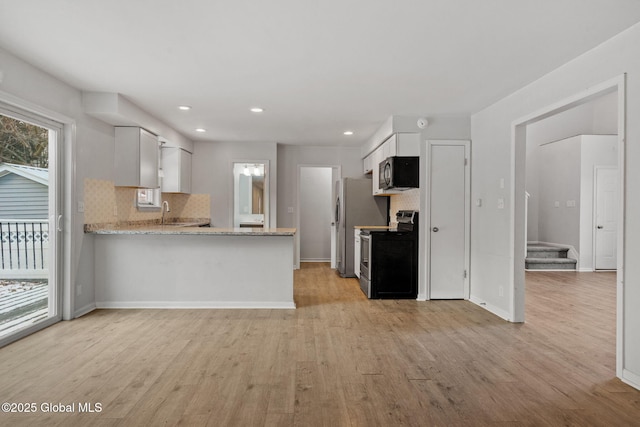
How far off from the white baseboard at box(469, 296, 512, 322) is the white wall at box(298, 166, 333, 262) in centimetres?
411

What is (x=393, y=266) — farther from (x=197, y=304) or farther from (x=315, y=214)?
(x=315, y=214)

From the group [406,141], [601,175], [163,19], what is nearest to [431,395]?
[163,19]

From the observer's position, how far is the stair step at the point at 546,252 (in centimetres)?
746

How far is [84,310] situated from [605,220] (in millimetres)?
8619

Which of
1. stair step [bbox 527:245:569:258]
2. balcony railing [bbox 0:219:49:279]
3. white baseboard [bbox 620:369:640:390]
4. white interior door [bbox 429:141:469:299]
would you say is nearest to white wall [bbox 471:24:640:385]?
white baseboard [bbox 620:369:640:390]

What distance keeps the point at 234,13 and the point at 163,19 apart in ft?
1.56

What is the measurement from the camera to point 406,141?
4.84 meters

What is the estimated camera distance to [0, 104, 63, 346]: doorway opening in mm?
3170

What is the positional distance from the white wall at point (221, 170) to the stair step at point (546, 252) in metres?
4.97

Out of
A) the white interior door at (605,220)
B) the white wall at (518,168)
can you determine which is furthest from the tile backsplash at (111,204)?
the white interior door at (605,220)

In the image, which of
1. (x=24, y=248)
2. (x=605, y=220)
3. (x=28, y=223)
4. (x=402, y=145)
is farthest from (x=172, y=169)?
(x=605, y=220)

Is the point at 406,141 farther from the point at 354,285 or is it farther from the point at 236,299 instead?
the point at 236,299

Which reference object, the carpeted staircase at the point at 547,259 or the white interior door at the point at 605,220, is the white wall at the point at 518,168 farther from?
the white interior door at the point at 605,220

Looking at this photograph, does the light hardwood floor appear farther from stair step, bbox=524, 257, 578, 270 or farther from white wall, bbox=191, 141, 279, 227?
stair step, bbox=524, 257, 578, 270
